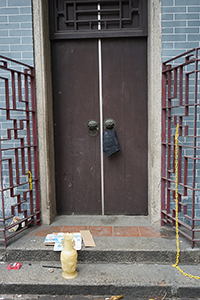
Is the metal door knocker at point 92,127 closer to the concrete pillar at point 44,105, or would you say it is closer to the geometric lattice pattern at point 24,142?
the concrete pillar at point 44,105

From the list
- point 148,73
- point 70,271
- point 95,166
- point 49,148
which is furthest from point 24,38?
point 70,271

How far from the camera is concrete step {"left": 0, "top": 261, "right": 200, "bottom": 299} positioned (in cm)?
262

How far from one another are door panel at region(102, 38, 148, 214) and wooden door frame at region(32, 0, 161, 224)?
173 mm

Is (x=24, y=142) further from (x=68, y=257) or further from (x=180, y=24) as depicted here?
(x=180, y=24)

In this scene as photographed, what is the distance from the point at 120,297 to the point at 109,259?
44cm

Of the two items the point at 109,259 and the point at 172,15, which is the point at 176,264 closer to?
the point at 109,259

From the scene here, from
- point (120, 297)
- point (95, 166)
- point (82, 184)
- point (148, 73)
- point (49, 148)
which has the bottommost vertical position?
point (120, 297)

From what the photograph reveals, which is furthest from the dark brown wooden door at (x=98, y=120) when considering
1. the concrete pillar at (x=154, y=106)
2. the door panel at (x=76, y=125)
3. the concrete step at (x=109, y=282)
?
the concrete step at (x=109, y=282)

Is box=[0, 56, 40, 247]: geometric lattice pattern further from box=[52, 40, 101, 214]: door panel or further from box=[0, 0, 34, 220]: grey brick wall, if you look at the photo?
box=[52, 40, 101, 214]: door panel

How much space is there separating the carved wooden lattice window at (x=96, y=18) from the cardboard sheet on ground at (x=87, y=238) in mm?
2761

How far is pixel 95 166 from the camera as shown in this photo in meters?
3.84

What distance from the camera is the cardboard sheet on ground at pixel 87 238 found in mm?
3018

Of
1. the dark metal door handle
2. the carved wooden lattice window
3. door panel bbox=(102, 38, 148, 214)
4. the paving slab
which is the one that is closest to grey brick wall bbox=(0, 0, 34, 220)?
the carved wooden lattice window

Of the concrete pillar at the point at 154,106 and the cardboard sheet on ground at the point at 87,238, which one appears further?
the concrete pillar at the point at 154,106
